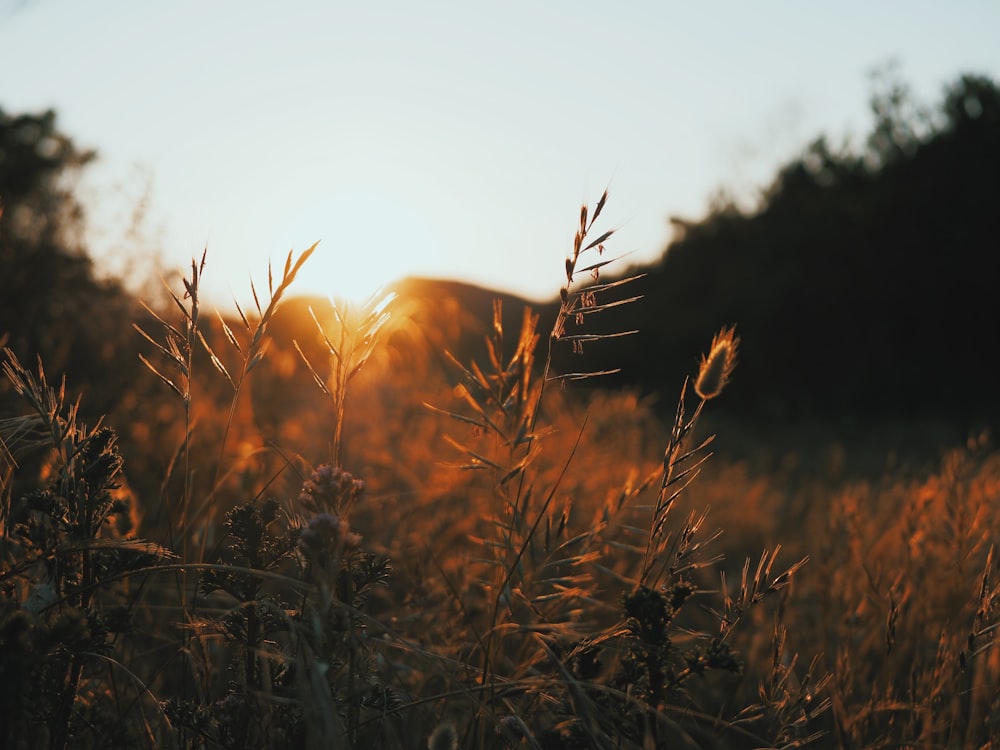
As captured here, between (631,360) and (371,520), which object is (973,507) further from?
(631,360)

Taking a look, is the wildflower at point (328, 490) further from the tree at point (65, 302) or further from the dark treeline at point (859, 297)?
the dark treeline at point (859, 297)

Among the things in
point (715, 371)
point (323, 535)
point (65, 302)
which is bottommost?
point (323, 535)

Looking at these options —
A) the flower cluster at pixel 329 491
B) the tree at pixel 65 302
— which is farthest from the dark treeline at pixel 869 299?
the flower cluster at pixel 329 491

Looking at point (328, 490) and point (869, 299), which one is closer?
point (328, 490)

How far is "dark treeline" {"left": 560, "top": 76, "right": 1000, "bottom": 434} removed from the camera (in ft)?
48.4

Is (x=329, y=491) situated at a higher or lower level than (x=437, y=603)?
higher

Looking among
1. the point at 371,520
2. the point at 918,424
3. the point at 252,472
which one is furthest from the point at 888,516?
the point at 918,424

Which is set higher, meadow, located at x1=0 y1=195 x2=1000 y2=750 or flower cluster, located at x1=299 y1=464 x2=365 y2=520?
flower cluster, located at x1=299 y1=464 x2=365 y2=520

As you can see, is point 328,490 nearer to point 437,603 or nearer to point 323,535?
point 323,535

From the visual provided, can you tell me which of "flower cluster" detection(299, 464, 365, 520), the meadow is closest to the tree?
the meadow

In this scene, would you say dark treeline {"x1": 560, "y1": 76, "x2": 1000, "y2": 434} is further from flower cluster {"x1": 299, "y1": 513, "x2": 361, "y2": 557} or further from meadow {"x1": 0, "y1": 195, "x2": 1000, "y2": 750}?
flower cluster {"x1": 299, "y1": 513, "x2": 361, "y2": 557}

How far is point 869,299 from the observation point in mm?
15555

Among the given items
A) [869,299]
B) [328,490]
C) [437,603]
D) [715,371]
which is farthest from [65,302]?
[869,299]

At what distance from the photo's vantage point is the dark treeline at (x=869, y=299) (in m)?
14.8
